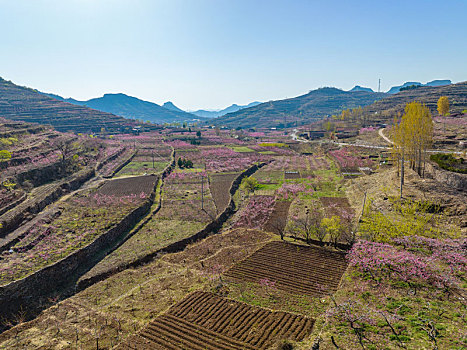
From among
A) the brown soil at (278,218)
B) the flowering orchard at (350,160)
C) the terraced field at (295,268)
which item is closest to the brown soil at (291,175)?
the flowering orchard at (350,160)

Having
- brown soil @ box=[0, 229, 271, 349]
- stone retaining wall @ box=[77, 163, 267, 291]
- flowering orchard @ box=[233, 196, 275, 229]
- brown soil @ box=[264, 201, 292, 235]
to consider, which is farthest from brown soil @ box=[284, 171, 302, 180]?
brown soil @ box=[0, 229, 271, 349]

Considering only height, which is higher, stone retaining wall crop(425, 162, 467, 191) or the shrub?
the shrub

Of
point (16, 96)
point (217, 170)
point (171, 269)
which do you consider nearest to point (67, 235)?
point (171, 269)

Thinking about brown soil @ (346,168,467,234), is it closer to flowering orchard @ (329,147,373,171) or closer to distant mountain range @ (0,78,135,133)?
flowering orchard @ (329,147,373,171)

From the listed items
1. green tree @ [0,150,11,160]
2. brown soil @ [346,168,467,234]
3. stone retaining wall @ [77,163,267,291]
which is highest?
green tree @ [0,150,11,160]

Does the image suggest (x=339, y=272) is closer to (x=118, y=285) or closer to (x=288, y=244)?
(x=288, y=244)

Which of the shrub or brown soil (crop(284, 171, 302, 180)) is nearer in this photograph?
the shrub

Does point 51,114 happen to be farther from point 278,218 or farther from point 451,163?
point 451,163

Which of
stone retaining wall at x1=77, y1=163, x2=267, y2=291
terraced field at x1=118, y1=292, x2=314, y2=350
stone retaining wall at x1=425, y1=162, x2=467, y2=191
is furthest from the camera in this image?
stone retaining wall at x1=425, y1=162, x2=467, y2=191
